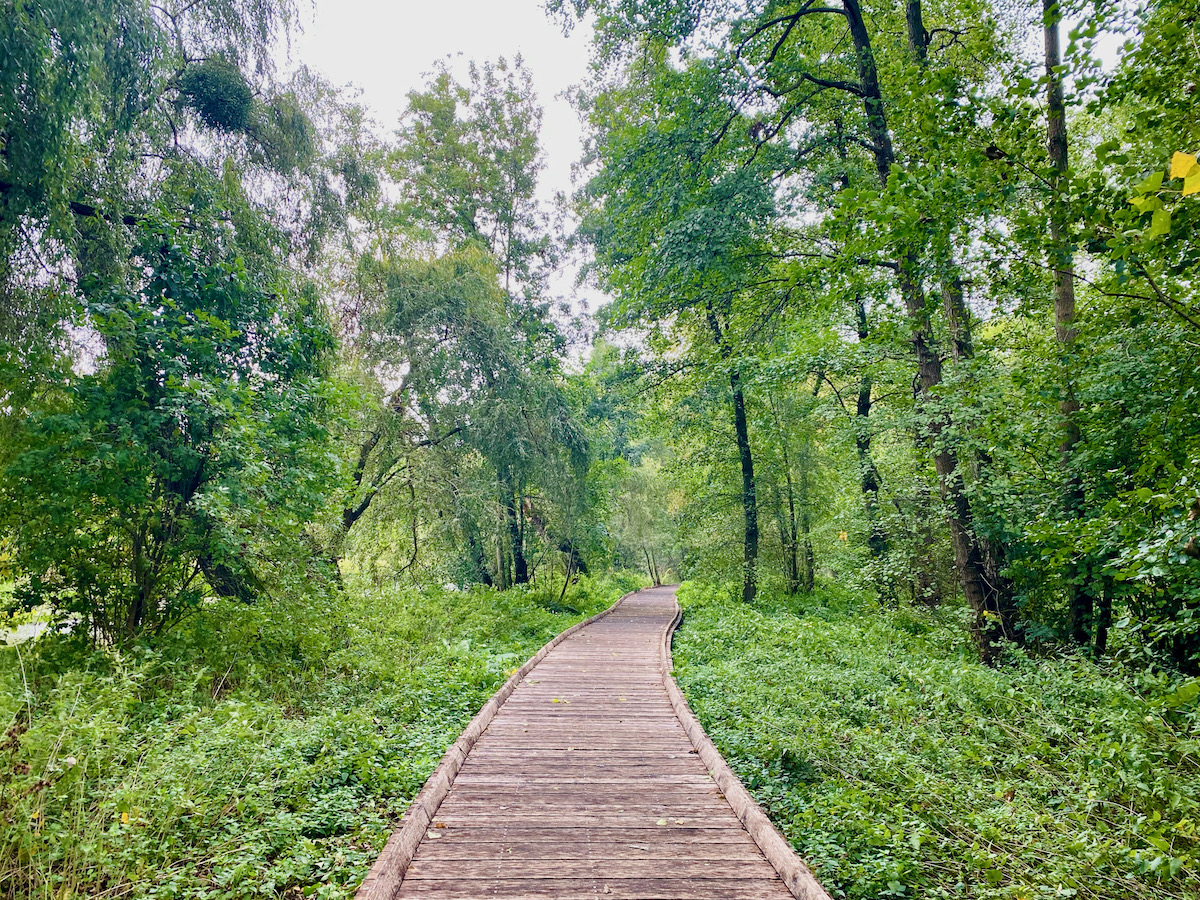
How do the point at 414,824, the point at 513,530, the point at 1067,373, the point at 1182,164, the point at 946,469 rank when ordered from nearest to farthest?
the point at 1182,164
the point at 414,824
the point at 1067,373
the point at 946,469
the point at 513,530

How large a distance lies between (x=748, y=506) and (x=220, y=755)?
14467 millimetres

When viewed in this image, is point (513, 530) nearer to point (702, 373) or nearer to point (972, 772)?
point (702, 373)

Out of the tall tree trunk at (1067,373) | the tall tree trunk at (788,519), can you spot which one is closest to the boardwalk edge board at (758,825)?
the tall tree trunk at (1067,373)

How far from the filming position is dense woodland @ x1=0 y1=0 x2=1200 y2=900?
3.76m

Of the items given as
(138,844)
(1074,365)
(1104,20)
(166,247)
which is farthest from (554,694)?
(1104,20)

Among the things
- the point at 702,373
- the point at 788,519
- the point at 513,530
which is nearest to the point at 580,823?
the point at 702,373

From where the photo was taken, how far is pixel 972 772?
4.52 meters

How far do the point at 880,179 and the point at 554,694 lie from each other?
8660mm

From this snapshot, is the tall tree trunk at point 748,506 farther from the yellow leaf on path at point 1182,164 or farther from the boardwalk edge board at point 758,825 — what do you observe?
the yellow leaf on path at point 1182,164

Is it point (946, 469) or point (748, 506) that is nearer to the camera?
point (946, 469)

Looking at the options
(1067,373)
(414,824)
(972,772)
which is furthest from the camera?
(1067,373)

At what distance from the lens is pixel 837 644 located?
32.4 feet

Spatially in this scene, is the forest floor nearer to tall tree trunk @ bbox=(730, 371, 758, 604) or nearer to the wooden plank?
the wooden plank

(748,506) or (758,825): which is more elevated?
(748,506)
